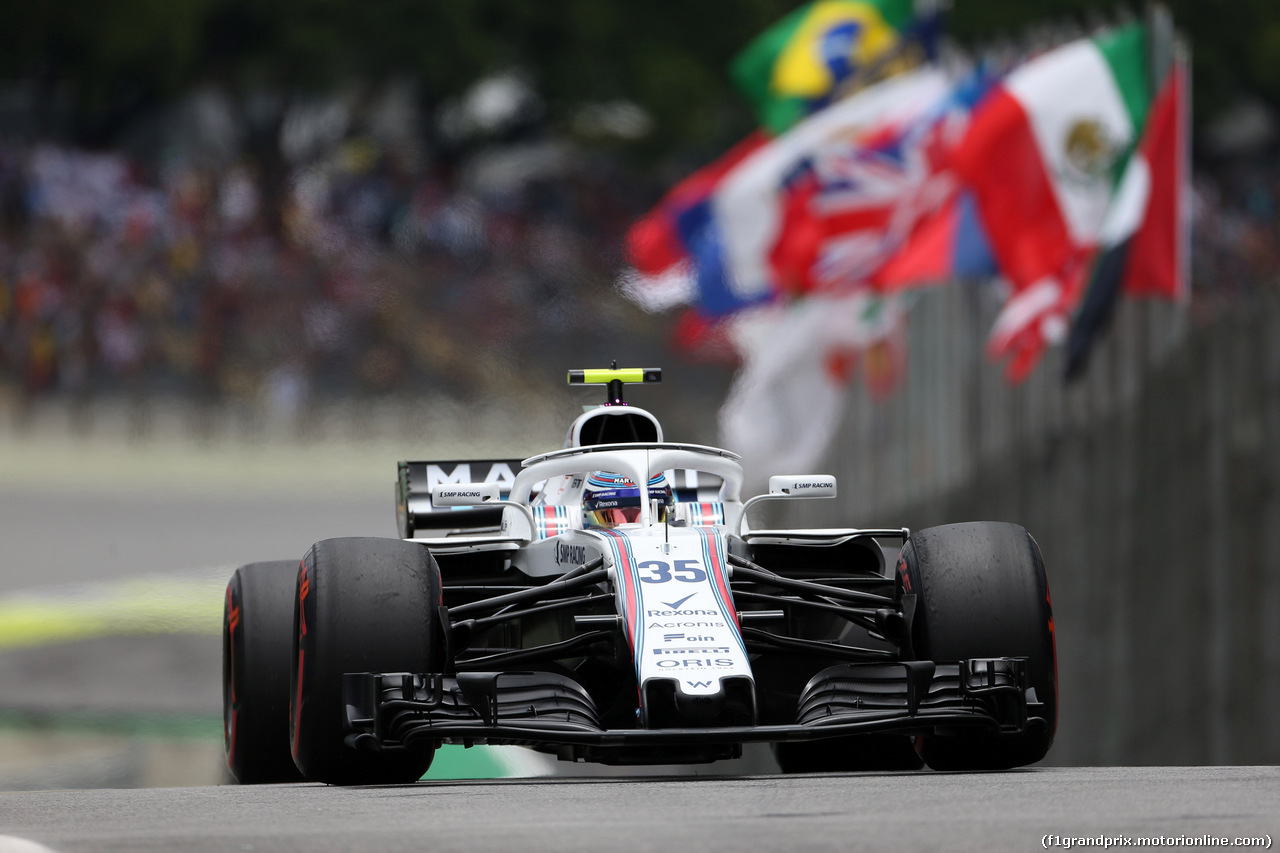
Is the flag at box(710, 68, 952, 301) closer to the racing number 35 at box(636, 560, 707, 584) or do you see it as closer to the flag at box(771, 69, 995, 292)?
the flag at box(771, 69, 995, 292)

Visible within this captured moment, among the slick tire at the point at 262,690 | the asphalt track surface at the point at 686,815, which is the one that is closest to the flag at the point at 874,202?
the slick tire at the point at 262,690

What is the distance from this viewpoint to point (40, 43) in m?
37.8

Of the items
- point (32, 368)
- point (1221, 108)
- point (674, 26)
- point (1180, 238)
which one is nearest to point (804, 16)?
point (1180, 238)

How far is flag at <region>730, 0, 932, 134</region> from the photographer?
70.5 feet

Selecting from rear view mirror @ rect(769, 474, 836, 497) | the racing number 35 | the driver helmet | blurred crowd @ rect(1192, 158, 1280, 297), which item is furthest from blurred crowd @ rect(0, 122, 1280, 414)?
the racing number 35

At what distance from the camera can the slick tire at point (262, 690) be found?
8.80 metres

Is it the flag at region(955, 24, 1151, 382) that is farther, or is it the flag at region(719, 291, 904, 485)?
the flag at region(719, 291, 904, 485)

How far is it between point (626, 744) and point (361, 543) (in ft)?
4.14

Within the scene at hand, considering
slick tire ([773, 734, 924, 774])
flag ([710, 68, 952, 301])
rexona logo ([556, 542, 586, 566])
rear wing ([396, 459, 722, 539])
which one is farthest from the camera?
flag ([710, 68, 952, 301])

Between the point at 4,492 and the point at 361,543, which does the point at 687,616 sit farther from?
the point at 4,492

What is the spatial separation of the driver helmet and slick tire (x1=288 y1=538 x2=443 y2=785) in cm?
118

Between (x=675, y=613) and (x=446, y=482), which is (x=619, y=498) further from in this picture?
A: (x=446, y=482)

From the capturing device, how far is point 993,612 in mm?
7543

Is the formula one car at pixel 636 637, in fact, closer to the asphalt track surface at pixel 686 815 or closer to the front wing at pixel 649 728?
the front wing at pixel 649 728
